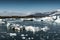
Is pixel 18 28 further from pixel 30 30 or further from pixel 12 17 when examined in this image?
pixel 12 17

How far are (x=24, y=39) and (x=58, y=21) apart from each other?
16.4 meters

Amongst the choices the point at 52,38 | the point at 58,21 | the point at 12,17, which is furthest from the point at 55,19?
the point at 52,38

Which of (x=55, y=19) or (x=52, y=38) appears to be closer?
(x=52, y=38)

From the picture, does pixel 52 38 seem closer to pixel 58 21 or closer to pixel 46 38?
pixel 46 38

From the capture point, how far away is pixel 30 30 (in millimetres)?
16500

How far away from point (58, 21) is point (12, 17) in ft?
43.4

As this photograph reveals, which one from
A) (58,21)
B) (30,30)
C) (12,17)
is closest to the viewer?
(30,30)

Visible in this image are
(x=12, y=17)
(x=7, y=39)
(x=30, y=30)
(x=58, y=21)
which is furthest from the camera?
(x=12, y=17)

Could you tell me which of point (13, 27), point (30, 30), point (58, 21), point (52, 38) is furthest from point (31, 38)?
point (58, 21)

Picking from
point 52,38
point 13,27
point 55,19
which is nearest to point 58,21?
point 55,19

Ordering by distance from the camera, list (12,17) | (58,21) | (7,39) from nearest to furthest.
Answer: (7,39) < (58,21) < (12,17)

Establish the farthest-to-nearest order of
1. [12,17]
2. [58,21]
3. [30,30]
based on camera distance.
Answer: [12,17] → [58,21] → [30,30]

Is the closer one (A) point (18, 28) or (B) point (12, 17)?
(A) point (18, 28)

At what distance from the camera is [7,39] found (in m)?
12.8
